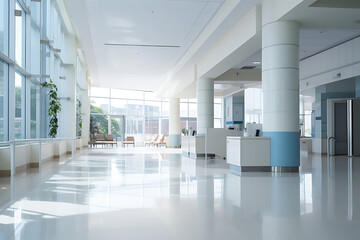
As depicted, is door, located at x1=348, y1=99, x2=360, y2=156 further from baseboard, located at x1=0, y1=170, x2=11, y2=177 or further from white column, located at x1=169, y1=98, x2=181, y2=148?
white column, located at x1=169, y1=98, x2=181, y2=148

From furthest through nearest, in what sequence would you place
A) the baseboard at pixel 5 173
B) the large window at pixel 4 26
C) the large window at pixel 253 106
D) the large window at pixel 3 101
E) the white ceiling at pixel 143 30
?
the large window at pixel 253 106, the white ceiling at pixel 143 30, the large window at pixel 3 101, the large window at pixel 4 26, the baseboard at pixel 5 173

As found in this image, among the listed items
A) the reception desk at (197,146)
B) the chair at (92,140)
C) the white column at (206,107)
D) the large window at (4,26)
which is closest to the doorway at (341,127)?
the white column at (206,107)

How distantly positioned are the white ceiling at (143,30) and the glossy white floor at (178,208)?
16.2 ft

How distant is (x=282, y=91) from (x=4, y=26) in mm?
6097

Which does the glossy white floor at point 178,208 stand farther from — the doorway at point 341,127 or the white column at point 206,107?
the doorway at point 341,127

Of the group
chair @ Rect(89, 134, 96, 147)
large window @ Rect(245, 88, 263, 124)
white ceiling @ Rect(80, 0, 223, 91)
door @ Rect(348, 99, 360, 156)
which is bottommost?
chair @ Rect(89, 134, 96, 147)

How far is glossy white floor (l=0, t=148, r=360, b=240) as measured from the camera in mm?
3199

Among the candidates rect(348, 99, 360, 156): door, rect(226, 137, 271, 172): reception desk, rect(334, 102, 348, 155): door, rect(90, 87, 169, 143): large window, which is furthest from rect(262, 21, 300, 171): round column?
rect(90, 87, 169, 143): large window

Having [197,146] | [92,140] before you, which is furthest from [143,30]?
[92,140]

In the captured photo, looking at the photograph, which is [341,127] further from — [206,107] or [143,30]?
[143,30]

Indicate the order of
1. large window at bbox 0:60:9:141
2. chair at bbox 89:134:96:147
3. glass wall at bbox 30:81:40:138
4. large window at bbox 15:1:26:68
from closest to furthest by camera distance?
large window at bbox 0:60:9:141 → large window at bbox 15:1:26:68 → glass wall at bbox 30:81:40:138 → chair at bbox 89:134:96:147

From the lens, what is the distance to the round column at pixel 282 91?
8016 mm

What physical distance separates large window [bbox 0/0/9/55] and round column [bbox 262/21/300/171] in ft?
18.5

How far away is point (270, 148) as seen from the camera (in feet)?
27.3
